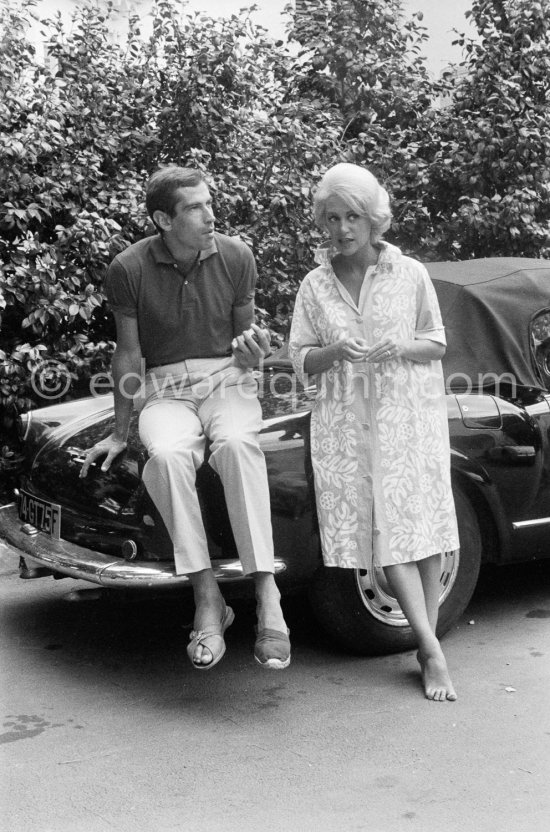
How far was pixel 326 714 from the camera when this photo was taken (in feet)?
11.8

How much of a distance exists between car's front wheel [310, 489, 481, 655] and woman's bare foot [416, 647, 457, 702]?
0.89ft

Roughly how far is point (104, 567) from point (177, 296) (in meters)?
1.10

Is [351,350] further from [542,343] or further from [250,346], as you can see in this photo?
[542,343]

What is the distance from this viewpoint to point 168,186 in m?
3.97

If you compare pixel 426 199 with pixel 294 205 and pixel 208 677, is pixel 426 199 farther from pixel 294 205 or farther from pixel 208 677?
pixel 208 677

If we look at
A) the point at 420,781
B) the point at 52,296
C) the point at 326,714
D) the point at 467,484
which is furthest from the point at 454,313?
the point at 52,296

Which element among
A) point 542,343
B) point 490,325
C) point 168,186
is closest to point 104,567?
point 168,186

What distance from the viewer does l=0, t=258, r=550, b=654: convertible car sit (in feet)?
12.2

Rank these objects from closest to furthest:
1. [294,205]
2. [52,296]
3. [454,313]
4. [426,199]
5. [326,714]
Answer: [326,714], [454,313], [52,296], [294,205], [426,199]

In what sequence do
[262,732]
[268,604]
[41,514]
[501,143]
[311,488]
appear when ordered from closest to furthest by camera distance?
[262,732]
[268,604]
[311,488]
[41,514]
[501,143]

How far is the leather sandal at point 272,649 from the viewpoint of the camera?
11.4ft

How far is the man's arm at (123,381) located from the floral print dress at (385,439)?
0.74m

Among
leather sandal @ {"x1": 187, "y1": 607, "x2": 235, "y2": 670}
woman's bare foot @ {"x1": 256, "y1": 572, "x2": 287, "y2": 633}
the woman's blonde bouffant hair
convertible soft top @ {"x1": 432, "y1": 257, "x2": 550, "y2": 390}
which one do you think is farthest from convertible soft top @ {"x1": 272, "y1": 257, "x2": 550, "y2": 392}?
leather sandal @ {"x1": 187, "y1": 607, "x2": 235, "y2": 670}

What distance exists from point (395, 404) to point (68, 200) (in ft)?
11.6
